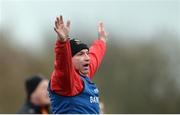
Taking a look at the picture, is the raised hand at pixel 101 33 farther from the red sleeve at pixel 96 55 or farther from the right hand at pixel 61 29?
the right hand at pixel 61 29

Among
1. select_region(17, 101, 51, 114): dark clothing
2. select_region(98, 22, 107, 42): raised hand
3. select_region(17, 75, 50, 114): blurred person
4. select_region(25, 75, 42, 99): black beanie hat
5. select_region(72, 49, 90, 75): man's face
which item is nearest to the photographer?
select_region(72, 49, 90, 75): man's face

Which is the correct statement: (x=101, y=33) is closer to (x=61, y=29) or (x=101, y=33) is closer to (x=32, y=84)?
(x=61, y=29)

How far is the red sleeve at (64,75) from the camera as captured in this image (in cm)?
877

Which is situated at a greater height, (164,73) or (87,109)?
(87,109)

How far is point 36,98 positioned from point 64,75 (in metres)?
3.92

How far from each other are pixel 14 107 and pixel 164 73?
7.65 meters

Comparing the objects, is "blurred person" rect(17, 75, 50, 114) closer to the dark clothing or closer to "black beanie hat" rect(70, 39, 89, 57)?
the dark clothing

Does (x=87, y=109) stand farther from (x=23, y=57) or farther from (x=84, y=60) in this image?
(x=23, y=57)

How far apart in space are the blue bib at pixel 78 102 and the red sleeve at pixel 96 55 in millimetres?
657

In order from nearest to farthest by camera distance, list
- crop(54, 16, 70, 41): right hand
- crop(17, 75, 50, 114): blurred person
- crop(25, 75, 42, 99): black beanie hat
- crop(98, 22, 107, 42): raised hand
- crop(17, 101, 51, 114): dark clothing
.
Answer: crop(54, 16, 70, 41): right hand, crop(98, 22, 107, 42): raised hand, crop(17, 101, 51, 114): dark clothing, crop(17, 75, 50, 114): blurred person, crop(25, 75, 42, 99): black beanie hat

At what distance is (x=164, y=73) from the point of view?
3612 cm

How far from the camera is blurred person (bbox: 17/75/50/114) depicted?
12.7m

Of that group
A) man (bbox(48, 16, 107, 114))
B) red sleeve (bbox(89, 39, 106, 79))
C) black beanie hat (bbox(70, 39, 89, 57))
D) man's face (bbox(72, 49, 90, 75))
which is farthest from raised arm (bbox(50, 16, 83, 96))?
red sleeve (bbox(89, 39, 106, 79))

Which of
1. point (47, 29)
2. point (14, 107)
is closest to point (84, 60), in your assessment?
point (14, 107)
